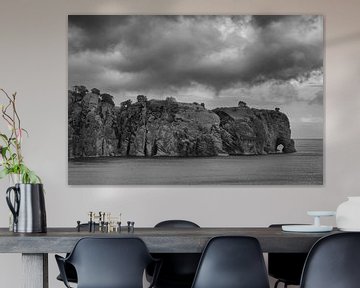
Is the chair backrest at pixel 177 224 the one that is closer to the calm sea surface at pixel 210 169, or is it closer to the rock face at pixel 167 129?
the calm sea surface at pixel 210 169

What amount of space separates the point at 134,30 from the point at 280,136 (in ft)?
5.00

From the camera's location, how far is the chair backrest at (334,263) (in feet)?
11.2

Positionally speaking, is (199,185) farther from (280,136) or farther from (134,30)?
(134,30)

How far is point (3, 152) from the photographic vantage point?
13.0 feet

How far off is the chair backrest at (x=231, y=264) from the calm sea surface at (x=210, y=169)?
228cm

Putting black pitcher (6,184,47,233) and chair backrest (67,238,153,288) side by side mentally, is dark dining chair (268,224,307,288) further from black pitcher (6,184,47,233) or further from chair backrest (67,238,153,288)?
black pitcher (6,184,47,233)

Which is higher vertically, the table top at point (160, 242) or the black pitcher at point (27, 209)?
the black pitcher at point (27, 209)

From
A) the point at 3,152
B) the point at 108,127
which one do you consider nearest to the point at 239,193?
the point at 108,127

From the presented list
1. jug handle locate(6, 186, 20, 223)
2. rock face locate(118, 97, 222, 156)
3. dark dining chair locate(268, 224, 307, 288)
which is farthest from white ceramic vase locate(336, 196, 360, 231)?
rock face locate(118, 97, 222, 156)

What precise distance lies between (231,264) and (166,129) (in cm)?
246

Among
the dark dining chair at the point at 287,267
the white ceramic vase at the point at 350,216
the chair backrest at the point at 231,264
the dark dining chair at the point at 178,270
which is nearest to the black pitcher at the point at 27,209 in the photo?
the chair backrest at the point at 231,264

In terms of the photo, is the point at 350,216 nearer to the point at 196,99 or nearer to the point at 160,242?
the point at 160,242

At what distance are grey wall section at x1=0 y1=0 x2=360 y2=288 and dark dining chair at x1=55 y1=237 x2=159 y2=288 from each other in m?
2.28

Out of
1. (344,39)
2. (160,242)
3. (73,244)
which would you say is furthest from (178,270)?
(344,39)
